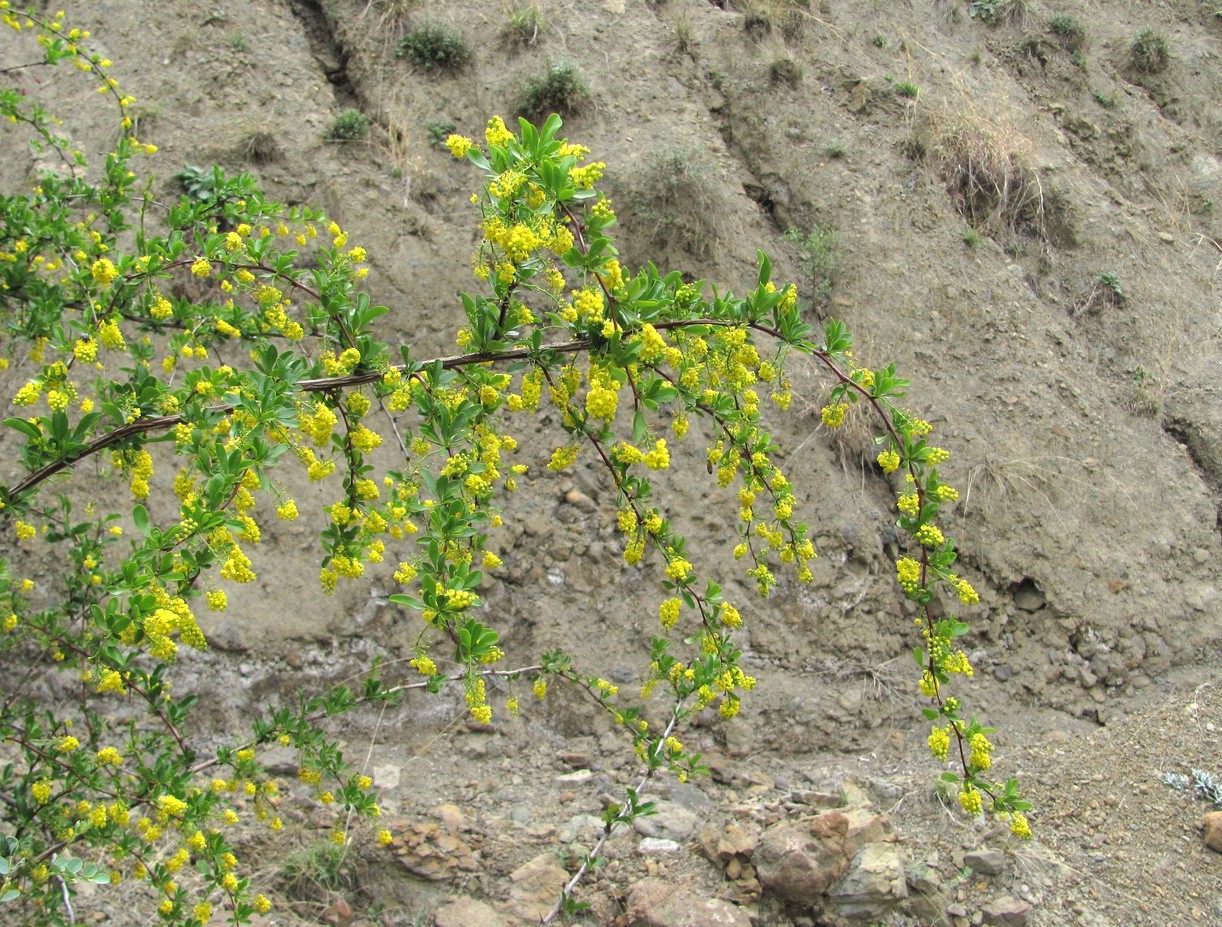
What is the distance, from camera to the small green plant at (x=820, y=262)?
5.79 meters

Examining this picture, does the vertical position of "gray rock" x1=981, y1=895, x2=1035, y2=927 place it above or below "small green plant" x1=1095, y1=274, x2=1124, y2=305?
below

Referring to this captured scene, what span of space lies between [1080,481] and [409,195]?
15.2 feet

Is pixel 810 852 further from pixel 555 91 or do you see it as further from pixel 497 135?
pixel 555 91

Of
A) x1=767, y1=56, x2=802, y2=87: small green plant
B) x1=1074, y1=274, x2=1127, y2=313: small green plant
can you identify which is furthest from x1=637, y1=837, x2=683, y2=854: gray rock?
A: x1=767, y1=56, x2=802, y2=87: small green plant

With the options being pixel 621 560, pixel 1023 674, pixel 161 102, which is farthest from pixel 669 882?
pixel 161 102

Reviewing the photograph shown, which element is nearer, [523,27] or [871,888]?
[871,888]

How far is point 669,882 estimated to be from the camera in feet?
11.3

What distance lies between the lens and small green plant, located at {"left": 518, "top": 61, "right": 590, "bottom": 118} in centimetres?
616

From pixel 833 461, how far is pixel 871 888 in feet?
8.16

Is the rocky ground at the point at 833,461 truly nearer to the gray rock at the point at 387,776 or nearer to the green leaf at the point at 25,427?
the gray rock at the point at 387,776

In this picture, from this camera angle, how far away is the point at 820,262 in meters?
5.82

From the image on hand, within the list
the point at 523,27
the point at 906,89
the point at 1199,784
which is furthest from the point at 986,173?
the point at 1199,784

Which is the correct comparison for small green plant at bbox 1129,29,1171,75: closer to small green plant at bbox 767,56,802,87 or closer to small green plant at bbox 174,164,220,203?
small green plant at bbox 767,56,802,87

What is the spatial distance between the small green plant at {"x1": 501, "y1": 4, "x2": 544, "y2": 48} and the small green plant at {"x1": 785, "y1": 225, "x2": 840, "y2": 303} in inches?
106
